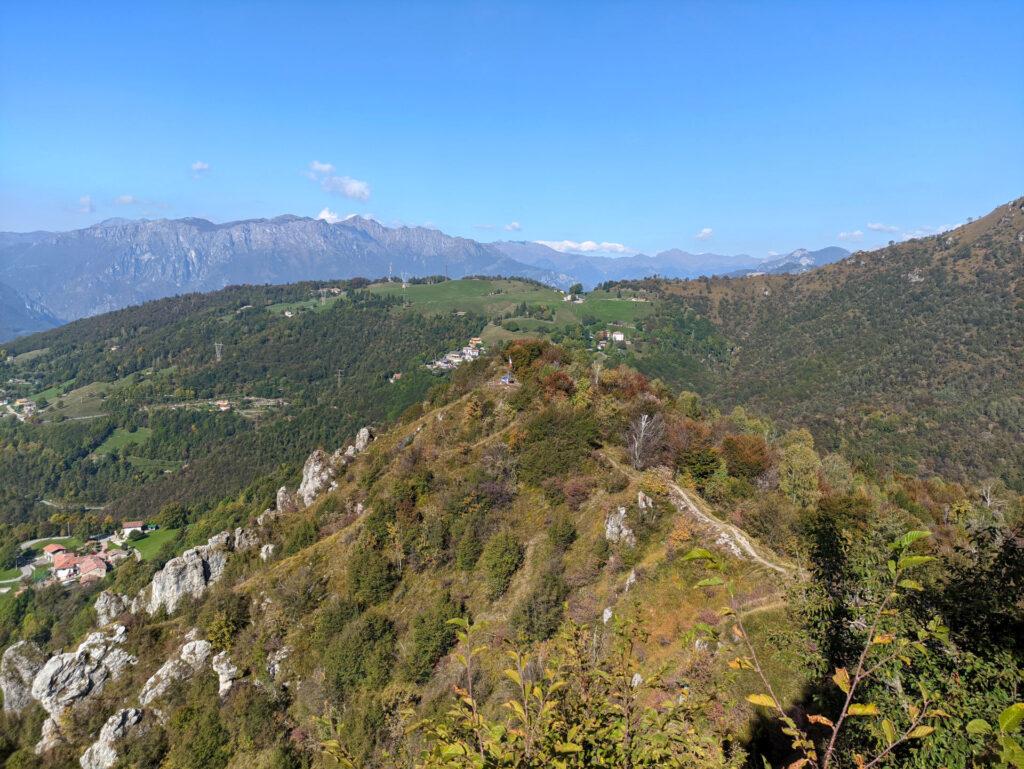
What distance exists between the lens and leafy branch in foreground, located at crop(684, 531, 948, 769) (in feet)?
11.0

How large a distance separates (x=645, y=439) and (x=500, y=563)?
13608 millimetres

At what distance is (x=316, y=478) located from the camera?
53656 millimetres

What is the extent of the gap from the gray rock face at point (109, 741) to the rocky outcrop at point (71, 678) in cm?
413

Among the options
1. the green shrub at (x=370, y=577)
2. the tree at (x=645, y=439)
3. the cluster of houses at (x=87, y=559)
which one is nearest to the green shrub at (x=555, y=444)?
the tree at (x=645, y=439)

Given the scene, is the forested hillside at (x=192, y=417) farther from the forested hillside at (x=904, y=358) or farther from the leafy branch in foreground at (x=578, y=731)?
the leafy branch in foreground at (x=578, y=731)

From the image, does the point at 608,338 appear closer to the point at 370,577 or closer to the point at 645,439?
the point at 645,439

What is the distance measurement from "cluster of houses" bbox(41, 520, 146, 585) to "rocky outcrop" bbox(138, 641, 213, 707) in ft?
194

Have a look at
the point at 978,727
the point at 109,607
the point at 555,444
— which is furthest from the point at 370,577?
the point at 109,607

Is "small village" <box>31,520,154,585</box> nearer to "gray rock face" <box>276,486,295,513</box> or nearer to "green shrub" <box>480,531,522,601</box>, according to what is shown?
"gray rock face" <box>276,486,295,513</box>

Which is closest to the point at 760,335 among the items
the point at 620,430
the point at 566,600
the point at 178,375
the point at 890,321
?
the point at 890,321

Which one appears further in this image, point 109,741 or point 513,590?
point 513,590

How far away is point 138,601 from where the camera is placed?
47.4 metres

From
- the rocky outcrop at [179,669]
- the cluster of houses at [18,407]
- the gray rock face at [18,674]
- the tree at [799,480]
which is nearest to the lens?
the rocky outcrop at [179,669]

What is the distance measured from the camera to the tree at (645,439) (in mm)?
35156
